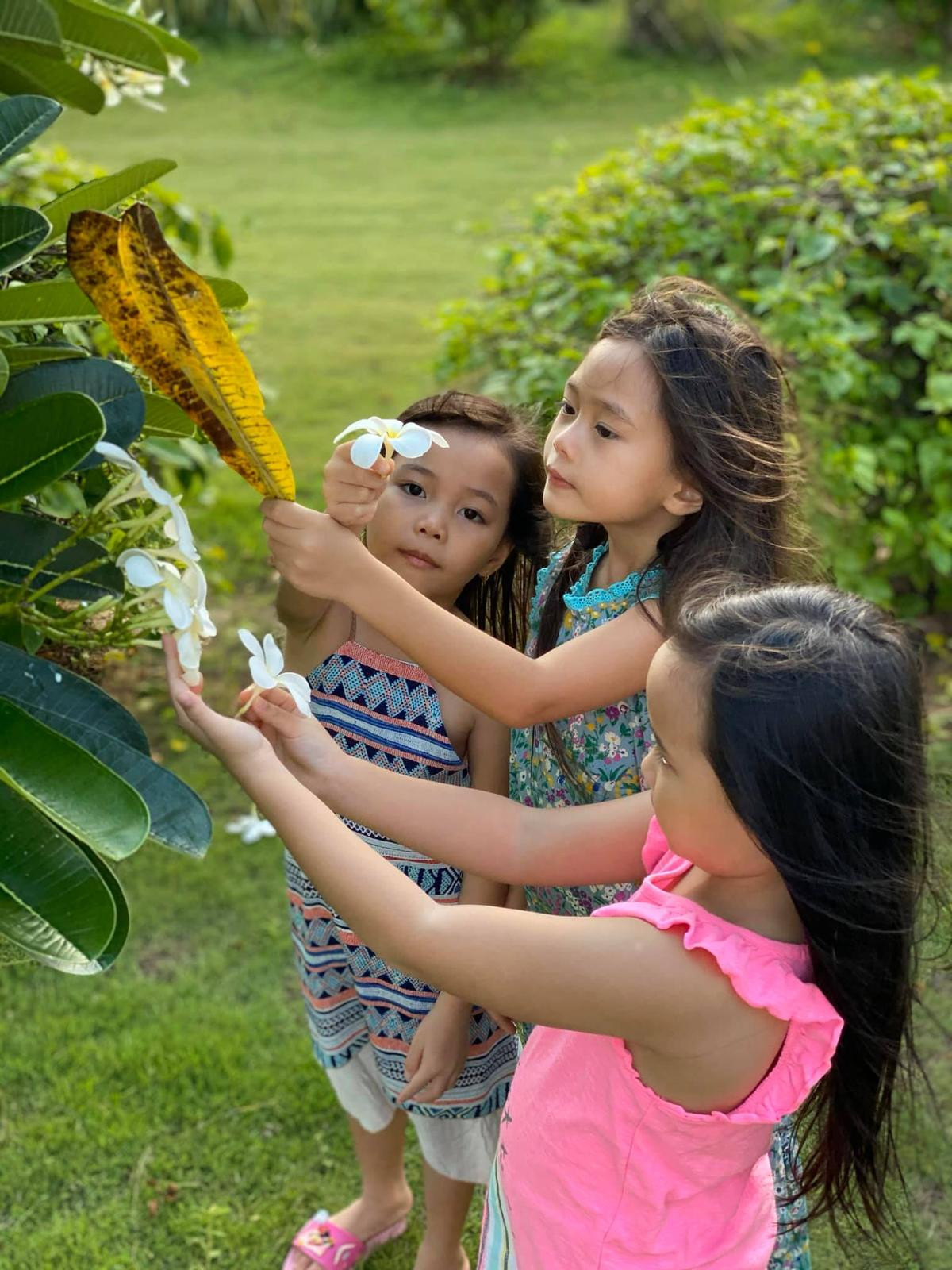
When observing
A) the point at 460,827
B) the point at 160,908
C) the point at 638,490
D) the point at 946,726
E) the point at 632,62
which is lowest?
the point at 632,62

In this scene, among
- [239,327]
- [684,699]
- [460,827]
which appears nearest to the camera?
[684,699]

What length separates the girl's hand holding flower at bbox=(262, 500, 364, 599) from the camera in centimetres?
138

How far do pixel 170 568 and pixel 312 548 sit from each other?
1.01ft

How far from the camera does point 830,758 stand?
1190 millimetres

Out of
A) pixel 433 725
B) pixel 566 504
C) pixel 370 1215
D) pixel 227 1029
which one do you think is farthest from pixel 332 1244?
pixel 566 504

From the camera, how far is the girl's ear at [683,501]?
161 centimetres

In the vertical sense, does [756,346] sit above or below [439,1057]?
above

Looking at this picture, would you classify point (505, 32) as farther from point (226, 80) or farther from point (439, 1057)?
point (439, 1057)

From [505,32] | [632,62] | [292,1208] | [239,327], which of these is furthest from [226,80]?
[292,1208]

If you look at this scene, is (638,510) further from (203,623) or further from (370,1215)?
(370,1215)

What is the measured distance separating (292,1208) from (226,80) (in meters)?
14.0

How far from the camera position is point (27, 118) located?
1.25 meters

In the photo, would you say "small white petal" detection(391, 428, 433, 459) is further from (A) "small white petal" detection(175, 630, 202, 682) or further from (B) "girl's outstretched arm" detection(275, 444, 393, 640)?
(A) "small white petal" detection(175, 630, 202, 682)

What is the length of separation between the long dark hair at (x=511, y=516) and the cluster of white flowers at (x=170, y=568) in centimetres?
62
